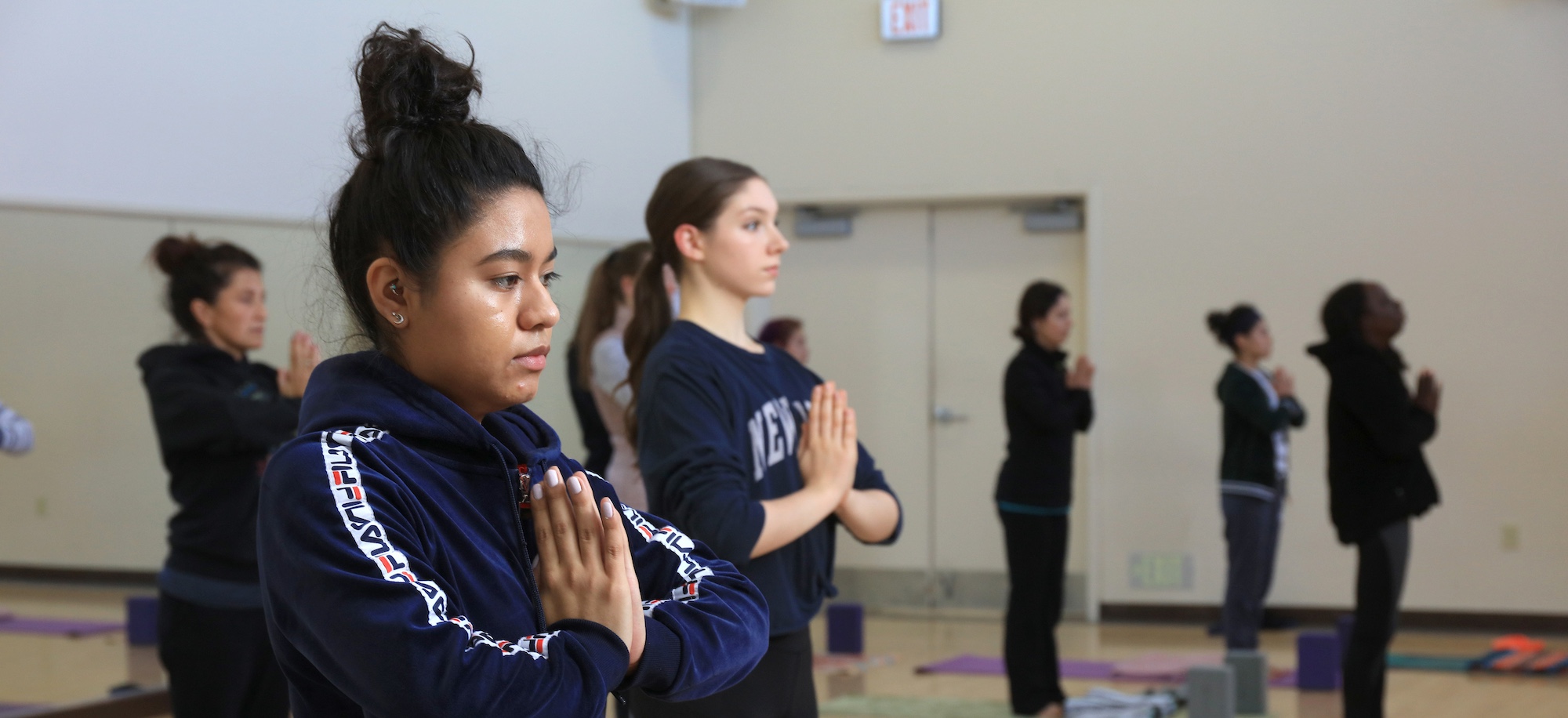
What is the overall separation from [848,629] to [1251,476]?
1.92 meters

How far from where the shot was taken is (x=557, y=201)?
1331 mm

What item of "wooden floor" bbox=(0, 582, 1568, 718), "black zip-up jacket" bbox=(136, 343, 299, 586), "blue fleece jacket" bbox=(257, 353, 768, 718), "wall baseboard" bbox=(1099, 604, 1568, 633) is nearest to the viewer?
"blue fleece jacket" bbox=(257, 353, 768, 718)

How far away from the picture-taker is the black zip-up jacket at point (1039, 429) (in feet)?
15.0

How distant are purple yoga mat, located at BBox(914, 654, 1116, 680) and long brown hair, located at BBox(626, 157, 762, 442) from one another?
3.74 m

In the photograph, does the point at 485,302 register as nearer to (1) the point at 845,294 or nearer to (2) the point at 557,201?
(2) the point at 557,201

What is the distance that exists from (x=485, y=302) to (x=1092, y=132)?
6.26 meters

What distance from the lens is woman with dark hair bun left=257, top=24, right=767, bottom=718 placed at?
2.94 ft

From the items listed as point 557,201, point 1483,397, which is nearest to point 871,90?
point 1483,397

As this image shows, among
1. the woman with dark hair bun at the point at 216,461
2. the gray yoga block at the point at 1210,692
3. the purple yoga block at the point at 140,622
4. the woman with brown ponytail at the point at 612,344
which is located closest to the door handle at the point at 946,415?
the gray yoga block at the point at 1210,692

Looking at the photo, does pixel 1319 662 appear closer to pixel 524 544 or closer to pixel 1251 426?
pixel 1251 426

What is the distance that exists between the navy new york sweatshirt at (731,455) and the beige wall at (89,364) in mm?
2595

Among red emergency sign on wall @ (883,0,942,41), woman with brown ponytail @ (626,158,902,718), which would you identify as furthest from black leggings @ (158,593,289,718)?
red emergency sign on wall @ (883,0,942,41)

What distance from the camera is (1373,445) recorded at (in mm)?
3846

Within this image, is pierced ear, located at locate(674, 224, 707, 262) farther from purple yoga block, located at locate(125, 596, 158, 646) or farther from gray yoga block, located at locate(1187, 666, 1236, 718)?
purple yoga block, located at locate(125, 596, 158, 646)
